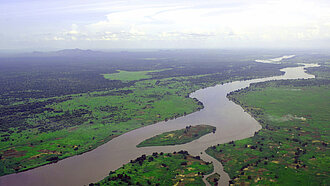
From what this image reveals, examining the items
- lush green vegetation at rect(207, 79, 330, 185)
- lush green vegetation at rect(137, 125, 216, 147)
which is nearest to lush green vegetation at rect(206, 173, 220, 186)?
lush green vegetation at rect(207, 79, 330, 185)

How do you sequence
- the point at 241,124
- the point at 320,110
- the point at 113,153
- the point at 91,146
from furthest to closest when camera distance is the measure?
the point at 320,110, the point at 241,124, the point at 91,146, the point at 113,153

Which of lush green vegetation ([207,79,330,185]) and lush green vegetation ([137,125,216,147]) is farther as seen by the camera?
lush green vegetation ([137,125,216,147])

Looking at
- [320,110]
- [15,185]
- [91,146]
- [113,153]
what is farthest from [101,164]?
[320,110]

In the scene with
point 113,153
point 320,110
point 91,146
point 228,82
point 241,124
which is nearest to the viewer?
point 113,153

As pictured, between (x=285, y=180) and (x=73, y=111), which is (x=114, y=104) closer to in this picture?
(x=73, y=111)

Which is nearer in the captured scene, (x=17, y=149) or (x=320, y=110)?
(x=17, y=149)

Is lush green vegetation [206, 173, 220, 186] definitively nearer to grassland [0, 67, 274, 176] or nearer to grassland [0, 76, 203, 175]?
grassland [0, 67, 274, 176]
